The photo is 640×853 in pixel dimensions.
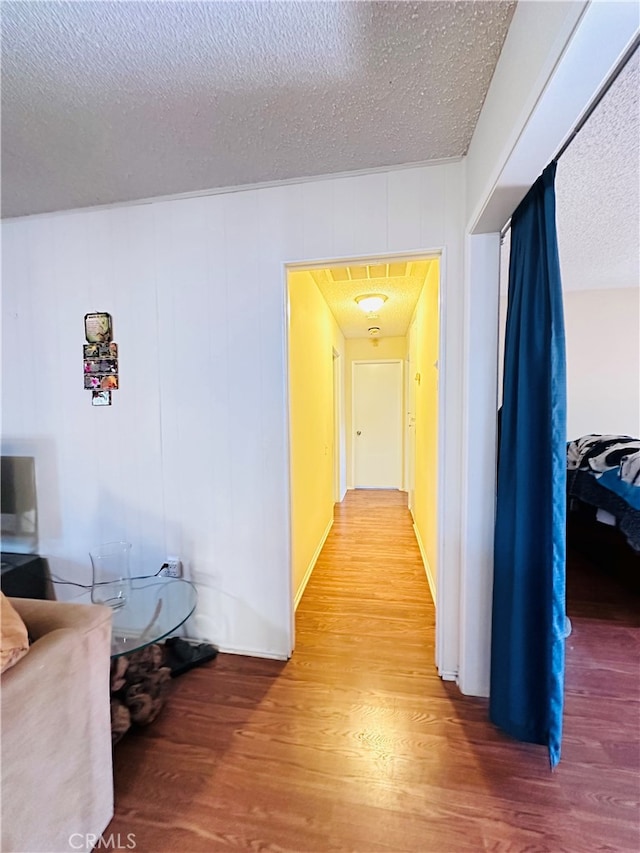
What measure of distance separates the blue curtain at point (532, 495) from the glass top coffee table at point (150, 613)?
133cm

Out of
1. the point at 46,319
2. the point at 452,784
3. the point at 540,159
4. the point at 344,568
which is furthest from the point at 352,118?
the point at 344,568

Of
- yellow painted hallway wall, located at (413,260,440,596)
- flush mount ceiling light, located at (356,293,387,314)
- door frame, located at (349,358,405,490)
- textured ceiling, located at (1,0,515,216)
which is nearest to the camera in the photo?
textured ceiling, located at (1,0,515,216)

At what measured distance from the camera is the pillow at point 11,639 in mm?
859

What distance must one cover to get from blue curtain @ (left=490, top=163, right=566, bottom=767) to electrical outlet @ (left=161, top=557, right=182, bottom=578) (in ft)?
5.27

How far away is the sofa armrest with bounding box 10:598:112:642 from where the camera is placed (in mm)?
1044

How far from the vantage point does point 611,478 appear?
238 cm

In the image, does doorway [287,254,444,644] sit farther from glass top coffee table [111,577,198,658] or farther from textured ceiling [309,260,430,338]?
glass top coffee table [111,577,198,658]

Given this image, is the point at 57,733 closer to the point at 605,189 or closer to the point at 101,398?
the point at 101,398

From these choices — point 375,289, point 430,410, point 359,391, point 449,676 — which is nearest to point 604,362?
point 430,410

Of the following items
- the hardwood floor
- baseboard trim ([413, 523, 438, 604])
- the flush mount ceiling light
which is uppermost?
the flush mount ceiling light

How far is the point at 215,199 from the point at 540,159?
147 cm

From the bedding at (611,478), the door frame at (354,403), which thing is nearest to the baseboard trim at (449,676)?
the bedding at (611,478)

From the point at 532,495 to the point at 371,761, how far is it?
46.5 inches

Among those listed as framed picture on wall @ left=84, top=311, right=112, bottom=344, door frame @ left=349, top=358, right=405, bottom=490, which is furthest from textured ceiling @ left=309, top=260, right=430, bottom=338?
framed picture on wall @ left=84, top=311, right=112, bottom=344
